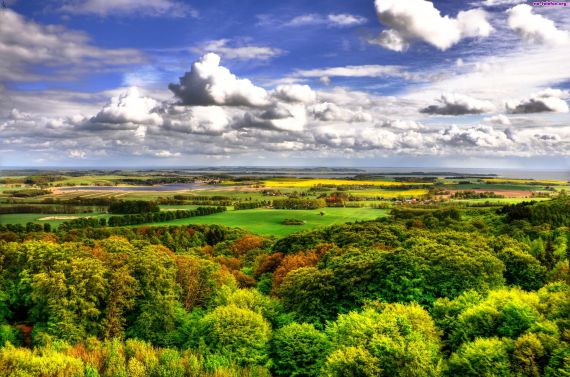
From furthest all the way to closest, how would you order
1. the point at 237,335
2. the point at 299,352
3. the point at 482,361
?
1. the point at 237,335
2. the point at 299,352
3. the point at 482,361

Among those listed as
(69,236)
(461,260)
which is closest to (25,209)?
(69,236)

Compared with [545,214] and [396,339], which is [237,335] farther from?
[545,214]

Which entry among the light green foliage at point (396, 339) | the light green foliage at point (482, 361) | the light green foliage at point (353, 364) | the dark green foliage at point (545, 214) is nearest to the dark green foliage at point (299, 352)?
the light green foliage at point (396, 339)

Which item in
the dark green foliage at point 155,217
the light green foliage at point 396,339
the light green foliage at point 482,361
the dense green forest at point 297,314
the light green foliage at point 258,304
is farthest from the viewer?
the dark green foliage at point 155,217

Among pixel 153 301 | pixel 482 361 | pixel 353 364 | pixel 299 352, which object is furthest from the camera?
pixel 153 301

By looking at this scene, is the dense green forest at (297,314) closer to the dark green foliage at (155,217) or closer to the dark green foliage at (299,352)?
the dark green foliage at (299,352)

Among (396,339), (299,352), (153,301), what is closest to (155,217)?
(153,301)
